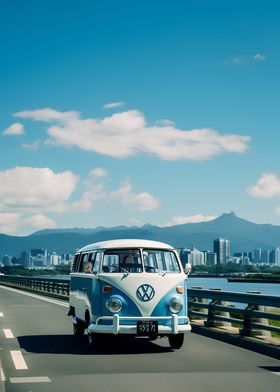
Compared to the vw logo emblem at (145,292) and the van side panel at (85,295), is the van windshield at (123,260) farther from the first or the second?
the vw logo emblem at (145,292)

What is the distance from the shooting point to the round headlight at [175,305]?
40.2 feet

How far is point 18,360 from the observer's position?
1099 centimetres

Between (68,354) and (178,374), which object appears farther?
(68,354)

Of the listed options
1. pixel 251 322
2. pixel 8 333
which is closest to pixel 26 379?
pixel 251 322

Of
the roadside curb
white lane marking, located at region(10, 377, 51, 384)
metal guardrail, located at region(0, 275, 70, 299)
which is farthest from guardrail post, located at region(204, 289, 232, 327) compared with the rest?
metal guardrail, located at region(0, 275, 70, 299)

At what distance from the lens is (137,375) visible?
9477mm

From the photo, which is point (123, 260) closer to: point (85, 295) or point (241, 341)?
point (85, 295)

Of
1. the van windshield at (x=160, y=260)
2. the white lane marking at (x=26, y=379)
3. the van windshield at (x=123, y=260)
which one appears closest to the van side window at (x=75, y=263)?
the van windshield at (x=123, y=260)

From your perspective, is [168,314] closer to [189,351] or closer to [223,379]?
[189,351]

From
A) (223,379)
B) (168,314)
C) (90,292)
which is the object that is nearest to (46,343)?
(90,292)

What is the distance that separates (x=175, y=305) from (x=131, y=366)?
2.15 meters

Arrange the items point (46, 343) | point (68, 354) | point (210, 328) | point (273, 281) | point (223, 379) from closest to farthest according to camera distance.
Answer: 1. point (223, 379)
2. point (68, 354)
3. point (46, 343)
4. point (210, 328)
5. point (273, 281)

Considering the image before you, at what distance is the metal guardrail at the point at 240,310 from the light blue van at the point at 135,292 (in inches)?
63.4

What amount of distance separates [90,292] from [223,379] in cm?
421
